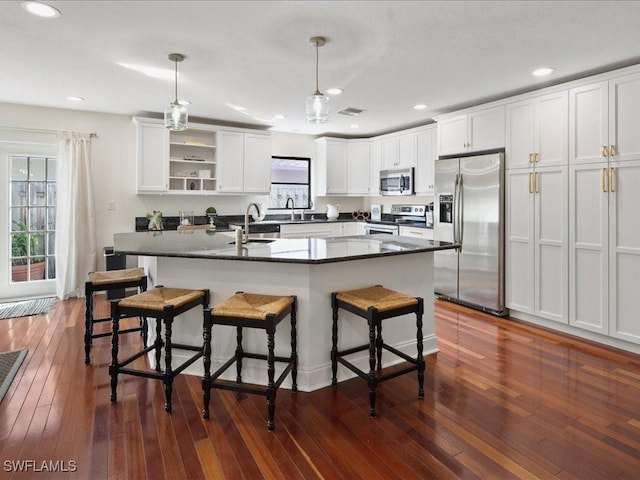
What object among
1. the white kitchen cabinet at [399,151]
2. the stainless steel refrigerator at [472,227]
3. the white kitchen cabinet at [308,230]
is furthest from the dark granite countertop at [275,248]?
the white kitchen cabinet at [399,151]

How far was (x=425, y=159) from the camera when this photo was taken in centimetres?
547

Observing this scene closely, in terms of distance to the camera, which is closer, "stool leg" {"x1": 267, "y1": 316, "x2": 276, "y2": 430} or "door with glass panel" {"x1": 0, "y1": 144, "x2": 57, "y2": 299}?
"stool leg" {"x1": 267, "y1": 316, "x2": 276, "y2": 430}

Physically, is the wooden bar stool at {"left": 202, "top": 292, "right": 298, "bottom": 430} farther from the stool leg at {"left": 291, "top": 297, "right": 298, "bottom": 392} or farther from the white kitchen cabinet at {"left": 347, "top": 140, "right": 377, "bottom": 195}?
the white kitchen cabinet at {"left": 347, "top": 140, "right": 377, "bottom": 195}

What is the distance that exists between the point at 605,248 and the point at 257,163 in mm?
4306

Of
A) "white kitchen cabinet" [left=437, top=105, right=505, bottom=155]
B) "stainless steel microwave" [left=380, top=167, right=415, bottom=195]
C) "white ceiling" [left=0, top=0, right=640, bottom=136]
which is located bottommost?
"stainless steel microwave" [left=380, top=167, right=415, bottom=195]

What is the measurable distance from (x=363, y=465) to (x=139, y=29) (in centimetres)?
295

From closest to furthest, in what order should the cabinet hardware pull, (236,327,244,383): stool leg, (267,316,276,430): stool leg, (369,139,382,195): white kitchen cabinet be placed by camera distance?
(267,316,276,430): stool leg
(236,327,244,383): stool leg
the cabinet hardware pull
(369,139,382,195): white kitchen cabinet

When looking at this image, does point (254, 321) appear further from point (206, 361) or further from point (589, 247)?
point (589, 247)

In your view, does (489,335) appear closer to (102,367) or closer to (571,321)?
(571,321)

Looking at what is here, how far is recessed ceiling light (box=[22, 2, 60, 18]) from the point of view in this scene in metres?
2.32

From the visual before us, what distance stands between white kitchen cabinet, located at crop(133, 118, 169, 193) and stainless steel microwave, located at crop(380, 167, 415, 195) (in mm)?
3168

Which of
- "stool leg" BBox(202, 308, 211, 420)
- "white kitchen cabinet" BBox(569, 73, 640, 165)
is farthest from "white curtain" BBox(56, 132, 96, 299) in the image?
"white kitchen cabinet" BBox(569, 73, 640, 165)

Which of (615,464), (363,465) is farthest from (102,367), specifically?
(615,464)

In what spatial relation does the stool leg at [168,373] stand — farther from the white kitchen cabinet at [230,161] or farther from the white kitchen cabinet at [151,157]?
the white kitchen cabinet at [230,161]
